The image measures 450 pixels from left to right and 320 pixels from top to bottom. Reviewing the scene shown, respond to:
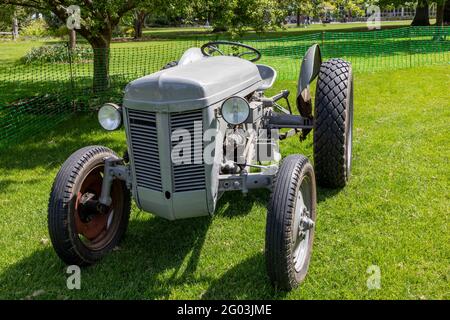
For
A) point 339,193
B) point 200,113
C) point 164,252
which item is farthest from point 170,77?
point 339,193

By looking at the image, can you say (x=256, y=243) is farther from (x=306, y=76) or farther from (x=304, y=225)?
(x=306, y=76)

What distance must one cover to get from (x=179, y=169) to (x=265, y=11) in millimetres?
6175

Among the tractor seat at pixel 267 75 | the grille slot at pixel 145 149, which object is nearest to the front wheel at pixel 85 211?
the grille slot at pixel 145 149

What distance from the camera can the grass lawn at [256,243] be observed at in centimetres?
316

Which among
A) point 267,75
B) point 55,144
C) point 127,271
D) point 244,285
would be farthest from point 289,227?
point 55,144

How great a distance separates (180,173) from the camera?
10.1 ft

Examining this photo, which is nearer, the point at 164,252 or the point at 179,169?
the point at 179,169

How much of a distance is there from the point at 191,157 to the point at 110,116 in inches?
27.8

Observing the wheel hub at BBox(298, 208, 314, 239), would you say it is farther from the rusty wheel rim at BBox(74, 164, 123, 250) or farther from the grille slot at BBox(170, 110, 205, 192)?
the rusty wheel rim at BBox(74, 164, 123, 250)

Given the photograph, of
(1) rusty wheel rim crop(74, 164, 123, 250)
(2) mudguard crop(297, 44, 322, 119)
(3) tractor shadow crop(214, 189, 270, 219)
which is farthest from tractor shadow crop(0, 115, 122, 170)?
(2) mudguard crop(297, 44, 322, 119)

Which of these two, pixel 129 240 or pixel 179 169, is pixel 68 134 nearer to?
pixel 129 240

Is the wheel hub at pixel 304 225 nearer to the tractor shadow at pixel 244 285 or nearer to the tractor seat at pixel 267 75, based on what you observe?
the tractor shadow at pixel 244 285
